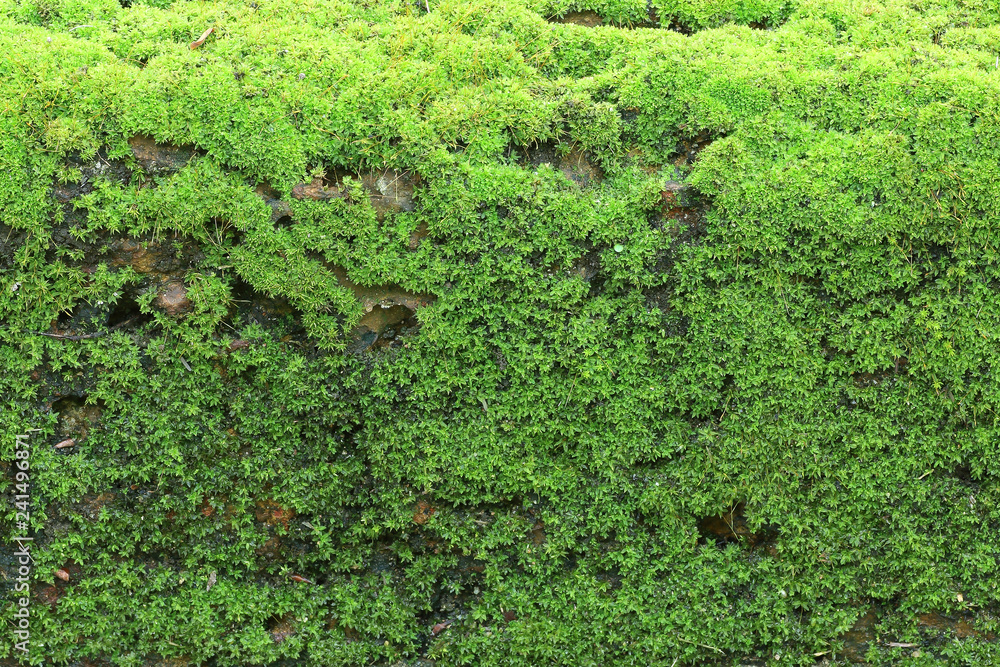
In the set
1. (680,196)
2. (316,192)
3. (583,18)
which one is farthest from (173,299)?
(583,18)

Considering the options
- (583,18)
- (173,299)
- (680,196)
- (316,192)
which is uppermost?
(583,18)

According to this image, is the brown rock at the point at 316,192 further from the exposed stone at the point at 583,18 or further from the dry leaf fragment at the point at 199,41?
the exposed stone at the point at 583,18

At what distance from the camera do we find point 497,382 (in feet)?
13.0

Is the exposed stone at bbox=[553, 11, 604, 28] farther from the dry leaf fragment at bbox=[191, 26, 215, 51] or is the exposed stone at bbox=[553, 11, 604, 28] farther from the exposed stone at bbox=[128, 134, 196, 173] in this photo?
the exposed stone at bbox=[128, 134, 196, 173]

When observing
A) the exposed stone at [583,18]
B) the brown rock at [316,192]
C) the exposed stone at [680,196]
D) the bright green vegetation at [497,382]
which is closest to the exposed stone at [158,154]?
the bright green vegetation at [497,382]

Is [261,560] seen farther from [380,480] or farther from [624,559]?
[624,559]

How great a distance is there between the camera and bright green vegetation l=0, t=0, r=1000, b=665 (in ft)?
12.5

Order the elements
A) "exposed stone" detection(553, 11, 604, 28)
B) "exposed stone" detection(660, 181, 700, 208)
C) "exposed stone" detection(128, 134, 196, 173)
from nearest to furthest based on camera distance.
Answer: "exposed stone" detection(128, 134, 196, 173) → "exposed stone" detection(660, 181, 700, 208) → "exposed stone" detection(553, 11, 604, 28)

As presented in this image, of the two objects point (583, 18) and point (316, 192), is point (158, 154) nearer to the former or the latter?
point (316, 192)

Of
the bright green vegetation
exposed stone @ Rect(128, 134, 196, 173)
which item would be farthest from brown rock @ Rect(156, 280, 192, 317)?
exposed stone @ Rect(128, 134, 196, 173)

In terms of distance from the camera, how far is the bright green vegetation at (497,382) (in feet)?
12.5

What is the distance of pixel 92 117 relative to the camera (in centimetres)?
388

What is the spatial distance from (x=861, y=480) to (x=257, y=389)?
309cm

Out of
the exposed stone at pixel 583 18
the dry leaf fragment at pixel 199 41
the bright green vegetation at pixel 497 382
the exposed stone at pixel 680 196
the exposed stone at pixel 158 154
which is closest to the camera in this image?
the bright green vegetation at pixel 497 382
